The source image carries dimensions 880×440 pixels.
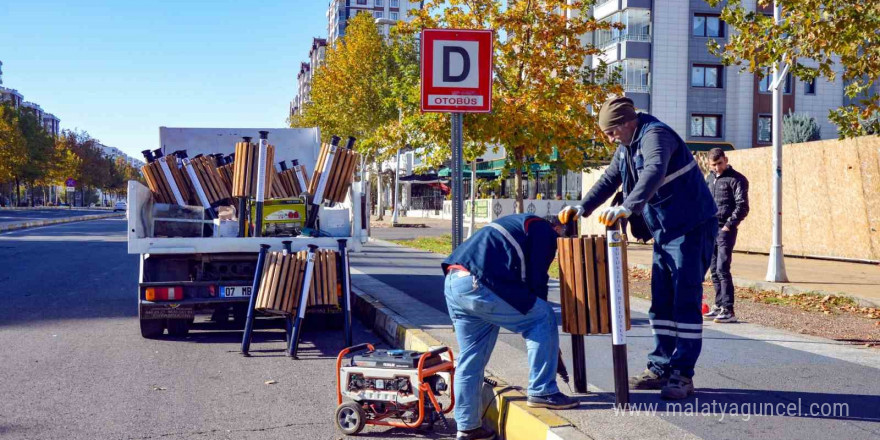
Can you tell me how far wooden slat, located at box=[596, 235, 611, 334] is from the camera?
455cm

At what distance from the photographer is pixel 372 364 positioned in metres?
4.85

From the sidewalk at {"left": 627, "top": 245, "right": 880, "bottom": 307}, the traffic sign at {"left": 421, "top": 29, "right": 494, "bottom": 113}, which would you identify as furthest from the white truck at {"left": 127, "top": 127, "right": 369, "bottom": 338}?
the sidewalk at {"left": 627, "top": 245, "right": 880, "bottom": 307}

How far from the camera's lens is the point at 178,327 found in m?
8.27

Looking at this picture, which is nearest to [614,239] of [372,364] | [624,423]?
[624,423]

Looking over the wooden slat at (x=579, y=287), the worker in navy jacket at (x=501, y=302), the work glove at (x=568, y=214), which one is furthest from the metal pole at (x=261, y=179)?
the wooden slat at (x=579, y=287)

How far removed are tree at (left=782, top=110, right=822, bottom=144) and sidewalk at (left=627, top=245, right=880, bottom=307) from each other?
23.9 m

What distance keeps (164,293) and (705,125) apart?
3899cm

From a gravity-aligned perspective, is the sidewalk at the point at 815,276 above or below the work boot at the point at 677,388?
above

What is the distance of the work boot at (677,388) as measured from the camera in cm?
473

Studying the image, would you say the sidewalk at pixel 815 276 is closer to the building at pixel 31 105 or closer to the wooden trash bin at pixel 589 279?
the wooden trash bin at pixel 589 279

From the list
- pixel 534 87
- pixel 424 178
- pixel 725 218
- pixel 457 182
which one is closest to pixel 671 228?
pixel 457 182

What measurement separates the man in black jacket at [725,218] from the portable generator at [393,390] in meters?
4.26

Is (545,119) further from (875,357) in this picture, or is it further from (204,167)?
(875,357)

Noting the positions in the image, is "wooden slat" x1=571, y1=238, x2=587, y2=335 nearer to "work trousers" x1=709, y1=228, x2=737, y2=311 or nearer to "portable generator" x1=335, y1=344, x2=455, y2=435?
"portable generator" x1=335, y1=344, x2=455, y2=435
